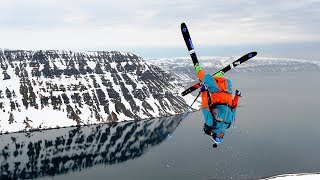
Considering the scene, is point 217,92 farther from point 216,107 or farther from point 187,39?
point 187,39

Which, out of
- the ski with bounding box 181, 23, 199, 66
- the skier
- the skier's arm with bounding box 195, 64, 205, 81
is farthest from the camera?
the skier's arm with bounding box 195, 64, 205, 81

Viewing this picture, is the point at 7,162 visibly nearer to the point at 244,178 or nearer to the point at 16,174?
the point at 16,174

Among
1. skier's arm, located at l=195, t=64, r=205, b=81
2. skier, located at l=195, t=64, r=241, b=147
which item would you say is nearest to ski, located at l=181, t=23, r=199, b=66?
skier's arm, located at l=195, t=64, r=205, b=81

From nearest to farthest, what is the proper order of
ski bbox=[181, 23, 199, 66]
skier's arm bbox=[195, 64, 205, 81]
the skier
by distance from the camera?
ski bbox=[181, 23, 199, 66]
the skier
skier's arm bbox=[195, 64, 205, 81]

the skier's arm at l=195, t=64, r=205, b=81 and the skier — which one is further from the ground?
the skier's arm at l=195, t=64, r=205, b=81

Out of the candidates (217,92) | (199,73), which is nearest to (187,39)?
(199,73)

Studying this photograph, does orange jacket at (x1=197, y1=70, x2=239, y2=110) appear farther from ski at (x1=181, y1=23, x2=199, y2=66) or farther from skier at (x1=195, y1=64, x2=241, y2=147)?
ski at (x1=181, y1=23, x2=199, y2=66)

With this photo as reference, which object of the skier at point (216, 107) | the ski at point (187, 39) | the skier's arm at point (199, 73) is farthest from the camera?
the skier's arm at point (199, 73)

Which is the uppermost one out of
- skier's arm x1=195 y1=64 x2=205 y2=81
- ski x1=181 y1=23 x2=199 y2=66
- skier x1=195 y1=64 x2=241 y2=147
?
→ ski x1=181 y1=23 x2=199 y2=66

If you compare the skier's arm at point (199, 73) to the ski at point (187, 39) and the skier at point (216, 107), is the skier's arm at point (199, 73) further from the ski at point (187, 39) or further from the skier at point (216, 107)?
the ski at point (187, 39)

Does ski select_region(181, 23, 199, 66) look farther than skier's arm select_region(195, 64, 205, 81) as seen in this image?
No

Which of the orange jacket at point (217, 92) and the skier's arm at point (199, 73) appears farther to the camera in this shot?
the skier's arm at point (199, 73)

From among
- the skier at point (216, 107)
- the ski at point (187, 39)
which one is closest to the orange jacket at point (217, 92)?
the skier at point (216, 107)
